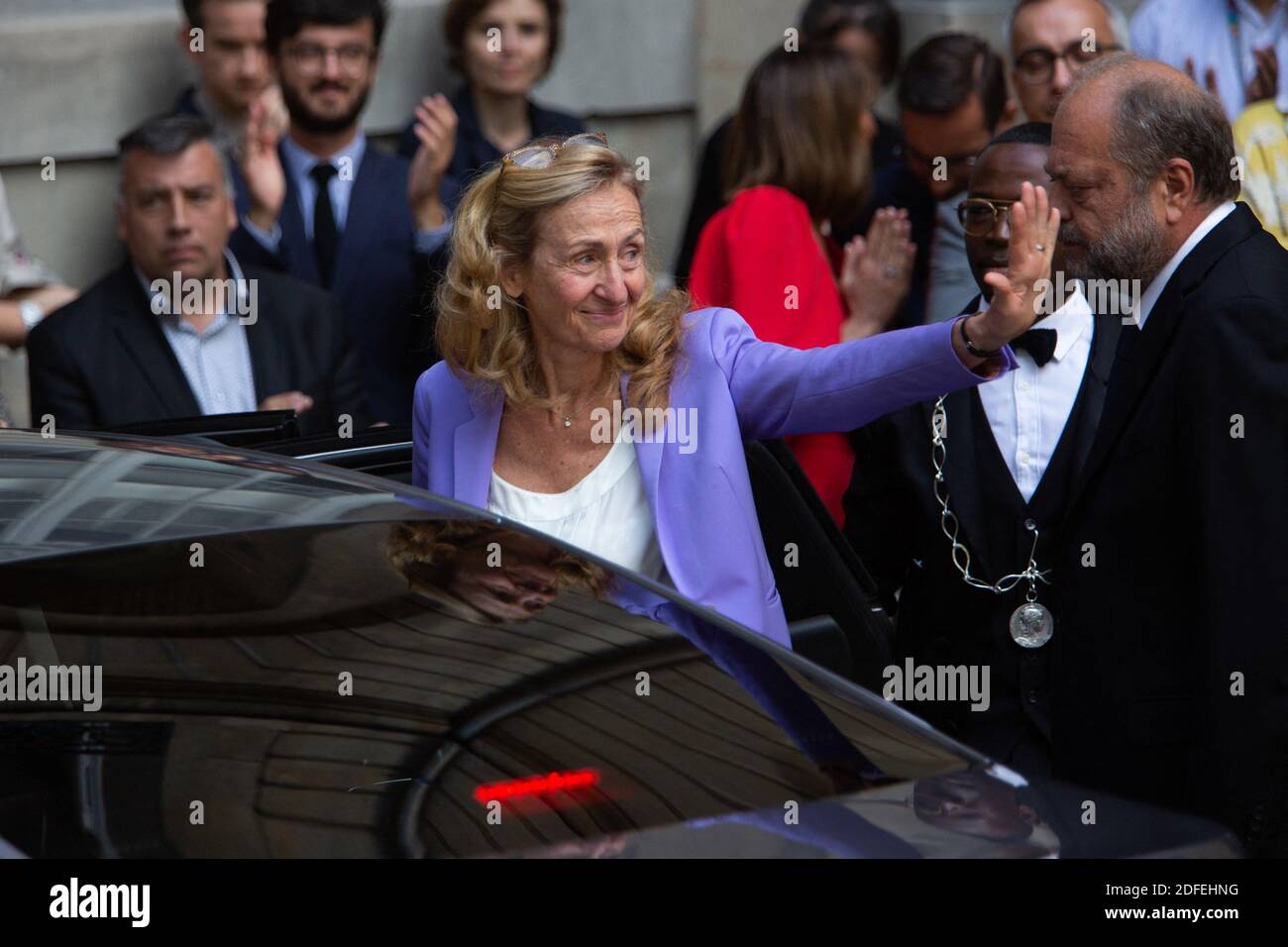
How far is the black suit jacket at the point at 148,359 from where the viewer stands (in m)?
5.41

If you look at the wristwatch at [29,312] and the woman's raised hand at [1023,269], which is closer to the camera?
the woman's raised hand at [1023,269]

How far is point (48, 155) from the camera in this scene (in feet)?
24.2

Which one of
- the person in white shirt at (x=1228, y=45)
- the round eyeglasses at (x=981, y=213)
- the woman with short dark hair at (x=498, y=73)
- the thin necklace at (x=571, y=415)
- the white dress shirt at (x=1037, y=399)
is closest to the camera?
the thin necklace at (x=571, y=415)

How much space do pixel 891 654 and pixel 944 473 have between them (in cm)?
41

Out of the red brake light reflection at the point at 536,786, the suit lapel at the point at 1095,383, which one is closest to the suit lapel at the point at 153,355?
the suit lapel at the point at 1095,383

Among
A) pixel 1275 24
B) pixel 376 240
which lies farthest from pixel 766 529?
pixel 1275 24

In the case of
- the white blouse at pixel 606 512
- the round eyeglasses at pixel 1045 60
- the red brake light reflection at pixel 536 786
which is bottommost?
the red brake light reflection at pixel 536 786

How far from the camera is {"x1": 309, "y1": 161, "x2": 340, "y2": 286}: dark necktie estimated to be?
20.5 feet

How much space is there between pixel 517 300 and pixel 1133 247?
122cm

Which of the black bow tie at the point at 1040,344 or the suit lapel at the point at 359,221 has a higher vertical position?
the suit lapel at the point at 359,221

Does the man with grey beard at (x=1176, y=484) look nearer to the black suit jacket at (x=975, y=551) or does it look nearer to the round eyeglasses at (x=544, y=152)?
the black suit jacket at (x=975, y=551)

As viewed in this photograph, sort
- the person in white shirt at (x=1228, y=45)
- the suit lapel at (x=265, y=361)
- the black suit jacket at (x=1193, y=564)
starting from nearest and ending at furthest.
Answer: the black suit jacket at (x=1193, y=564), the suit lapel at (x=265, y=361), the person in white shirt at (x=1228, y=45)

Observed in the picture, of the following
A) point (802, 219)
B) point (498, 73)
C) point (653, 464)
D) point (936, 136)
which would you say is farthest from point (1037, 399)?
point (498, 73)

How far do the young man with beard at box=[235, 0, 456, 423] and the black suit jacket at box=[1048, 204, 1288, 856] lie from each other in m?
3.22
